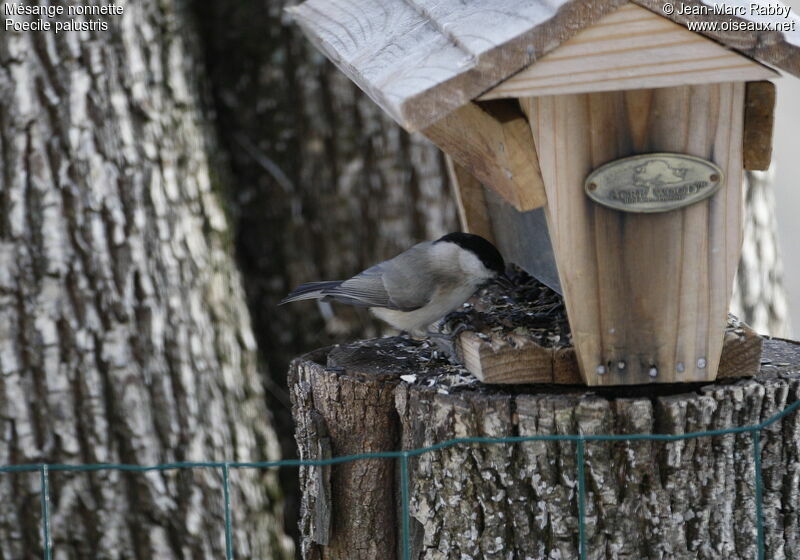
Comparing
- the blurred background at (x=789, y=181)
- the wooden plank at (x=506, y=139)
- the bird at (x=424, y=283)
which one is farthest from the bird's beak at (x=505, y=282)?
the blurred background at (x=789, y=181)

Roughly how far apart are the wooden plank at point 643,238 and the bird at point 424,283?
71 cm

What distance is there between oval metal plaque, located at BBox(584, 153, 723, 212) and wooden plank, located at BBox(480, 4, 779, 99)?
229 mm

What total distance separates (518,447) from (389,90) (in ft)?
3.03

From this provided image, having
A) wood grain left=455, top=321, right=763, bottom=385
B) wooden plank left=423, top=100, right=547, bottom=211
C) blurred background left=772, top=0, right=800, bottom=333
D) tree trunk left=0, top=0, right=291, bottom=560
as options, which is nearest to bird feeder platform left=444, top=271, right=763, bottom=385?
wood grain left=455, top=321, right=763, bottom=385

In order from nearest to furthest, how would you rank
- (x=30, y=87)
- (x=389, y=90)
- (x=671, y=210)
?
1. (x=389, y=90)
2. (x=671, y=210)
3. (x=30, y=87)

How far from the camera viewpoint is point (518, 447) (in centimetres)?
240

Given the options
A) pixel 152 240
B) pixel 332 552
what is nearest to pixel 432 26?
pixel 332 552

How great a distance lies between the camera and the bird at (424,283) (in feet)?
10.1

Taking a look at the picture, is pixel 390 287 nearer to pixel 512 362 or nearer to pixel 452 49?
pixel 512 362

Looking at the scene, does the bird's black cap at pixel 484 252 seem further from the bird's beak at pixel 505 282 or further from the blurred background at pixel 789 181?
the blurred background at pixel 789 181

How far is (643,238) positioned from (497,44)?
619 millimetres

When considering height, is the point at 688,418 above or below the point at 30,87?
below

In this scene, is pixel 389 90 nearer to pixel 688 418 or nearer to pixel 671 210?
pixel 671 210

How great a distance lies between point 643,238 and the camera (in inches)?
91.3
